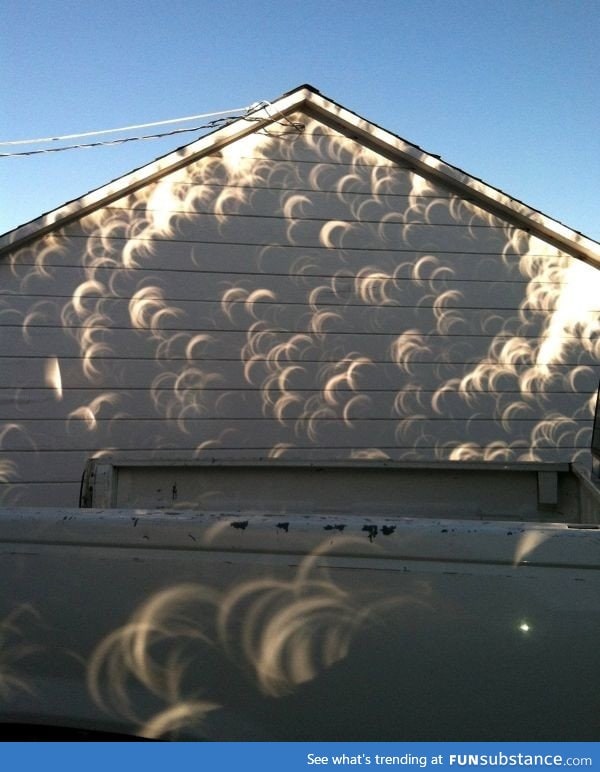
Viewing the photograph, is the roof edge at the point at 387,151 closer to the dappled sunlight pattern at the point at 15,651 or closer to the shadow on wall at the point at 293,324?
the shadow on wall at the point at 293,324

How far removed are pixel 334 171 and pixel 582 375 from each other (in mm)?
3323

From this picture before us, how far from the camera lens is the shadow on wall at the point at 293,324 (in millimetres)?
6059

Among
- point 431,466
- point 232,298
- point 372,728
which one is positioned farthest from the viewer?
point 232,298

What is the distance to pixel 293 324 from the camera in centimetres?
629

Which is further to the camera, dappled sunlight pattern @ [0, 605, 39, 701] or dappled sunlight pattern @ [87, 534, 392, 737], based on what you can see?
dappled sunlight pattern @ [0, 605, 39, 701]

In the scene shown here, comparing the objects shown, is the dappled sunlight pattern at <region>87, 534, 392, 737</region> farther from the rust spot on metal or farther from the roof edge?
the roof edge

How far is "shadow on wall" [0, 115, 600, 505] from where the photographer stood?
6.06m

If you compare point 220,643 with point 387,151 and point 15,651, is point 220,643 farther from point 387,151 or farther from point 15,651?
point 387,151

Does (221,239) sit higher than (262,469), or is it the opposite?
(221,239)

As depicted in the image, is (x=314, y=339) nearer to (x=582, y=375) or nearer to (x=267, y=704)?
(x=582, y=375)

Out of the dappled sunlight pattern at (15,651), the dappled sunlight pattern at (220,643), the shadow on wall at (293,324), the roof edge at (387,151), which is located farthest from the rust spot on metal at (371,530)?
the roof edge at (387,151)

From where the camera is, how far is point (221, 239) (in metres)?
6.35

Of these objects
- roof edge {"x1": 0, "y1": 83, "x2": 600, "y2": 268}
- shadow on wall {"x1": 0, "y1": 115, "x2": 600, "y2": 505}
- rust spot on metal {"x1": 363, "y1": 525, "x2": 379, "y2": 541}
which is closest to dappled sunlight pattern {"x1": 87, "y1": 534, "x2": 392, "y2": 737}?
rust spot on metal {"x1": 363, "y1": 525, "x2": 379, "y2": 541}

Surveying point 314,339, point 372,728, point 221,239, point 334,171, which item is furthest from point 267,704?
point 334,171
